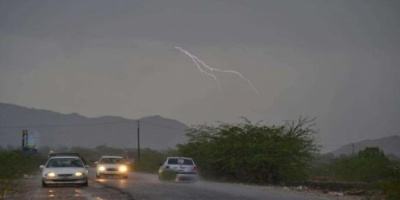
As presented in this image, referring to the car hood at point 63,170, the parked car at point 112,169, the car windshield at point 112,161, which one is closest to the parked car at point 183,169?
the parked car at point 112,169

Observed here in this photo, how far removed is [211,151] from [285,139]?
19.8ft

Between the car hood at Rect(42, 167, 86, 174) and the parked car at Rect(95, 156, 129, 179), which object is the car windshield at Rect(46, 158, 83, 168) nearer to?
the car hood at Rect(42, 167, 86, 174)

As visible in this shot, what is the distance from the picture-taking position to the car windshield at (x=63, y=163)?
111ft

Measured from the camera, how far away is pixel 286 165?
4569 centimetres

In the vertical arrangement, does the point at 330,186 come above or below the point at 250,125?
below

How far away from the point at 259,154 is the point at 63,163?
50.5 ft

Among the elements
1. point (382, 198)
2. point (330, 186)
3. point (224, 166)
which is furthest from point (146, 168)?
point (382, 198)

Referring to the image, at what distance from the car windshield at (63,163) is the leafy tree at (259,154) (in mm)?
14511

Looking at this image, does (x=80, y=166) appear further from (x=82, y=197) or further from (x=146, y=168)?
(x=146, y=168)

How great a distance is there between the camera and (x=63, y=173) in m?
32.7

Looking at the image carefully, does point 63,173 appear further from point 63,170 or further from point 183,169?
point 183,169

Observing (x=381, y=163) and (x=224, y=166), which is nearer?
(x=224, y=166)

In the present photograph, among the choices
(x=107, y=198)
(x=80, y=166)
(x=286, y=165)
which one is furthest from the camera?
(x=286, y=165)

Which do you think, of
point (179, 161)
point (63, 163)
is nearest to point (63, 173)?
point (63, 163)
